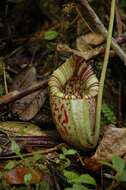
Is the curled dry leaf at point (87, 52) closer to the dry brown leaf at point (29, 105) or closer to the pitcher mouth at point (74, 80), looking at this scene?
the pitcher mouth at point (74, 80)

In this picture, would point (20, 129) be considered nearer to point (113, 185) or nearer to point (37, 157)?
point (37, 157)

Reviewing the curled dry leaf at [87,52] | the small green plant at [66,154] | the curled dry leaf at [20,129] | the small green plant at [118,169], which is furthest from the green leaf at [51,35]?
the small green plant at [118,169]

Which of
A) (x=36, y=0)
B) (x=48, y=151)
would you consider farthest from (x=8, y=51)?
(x=48, y=151)

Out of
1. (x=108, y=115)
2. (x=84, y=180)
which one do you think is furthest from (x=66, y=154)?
(x=108, y=115)

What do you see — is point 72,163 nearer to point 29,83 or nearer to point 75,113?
point 75,113

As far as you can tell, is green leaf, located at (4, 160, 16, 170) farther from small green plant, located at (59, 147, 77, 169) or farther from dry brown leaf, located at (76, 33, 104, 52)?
dry brown leaf, located at (76, 33, 104, 52)
